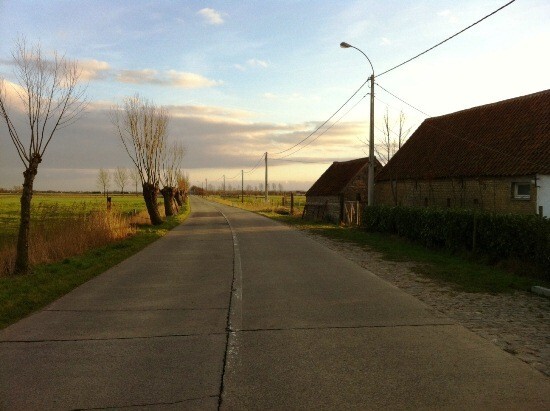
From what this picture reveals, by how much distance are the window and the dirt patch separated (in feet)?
40.0

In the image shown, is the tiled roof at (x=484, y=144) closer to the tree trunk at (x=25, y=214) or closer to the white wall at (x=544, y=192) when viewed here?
the white wall at (x=544, y=192)

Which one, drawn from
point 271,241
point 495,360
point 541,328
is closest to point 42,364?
point 495,360

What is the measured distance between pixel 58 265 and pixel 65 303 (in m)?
5.01

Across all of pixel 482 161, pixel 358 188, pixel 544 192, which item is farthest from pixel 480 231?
pixel 358 188

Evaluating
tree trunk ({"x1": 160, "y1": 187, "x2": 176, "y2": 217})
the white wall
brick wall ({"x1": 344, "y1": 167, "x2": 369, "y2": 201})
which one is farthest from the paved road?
tree trunk ({"x1": 160, "y1": 187, "x2": 176, "y2": 217})

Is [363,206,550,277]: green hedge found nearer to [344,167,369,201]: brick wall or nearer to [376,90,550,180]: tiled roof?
[376,90,550,180]: tiled roof

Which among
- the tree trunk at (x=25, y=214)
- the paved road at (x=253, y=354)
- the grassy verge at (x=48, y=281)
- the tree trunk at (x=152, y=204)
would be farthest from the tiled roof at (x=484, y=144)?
the tree trunk at (x=25, y=214)

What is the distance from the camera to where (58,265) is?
12.3 metres

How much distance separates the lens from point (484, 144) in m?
24.7

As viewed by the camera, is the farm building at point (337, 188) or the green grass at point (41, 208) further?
the farm building at point (337, 188)

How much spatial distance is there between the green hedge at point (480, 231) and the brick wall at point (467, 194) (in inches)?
222

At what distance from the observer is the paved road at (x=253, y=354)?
13.2 ft

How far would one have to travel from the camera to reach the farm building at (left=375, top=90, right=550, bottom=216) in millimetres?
20578

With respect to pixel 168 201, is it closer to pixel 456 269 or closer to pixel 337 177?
pixel 337 177
